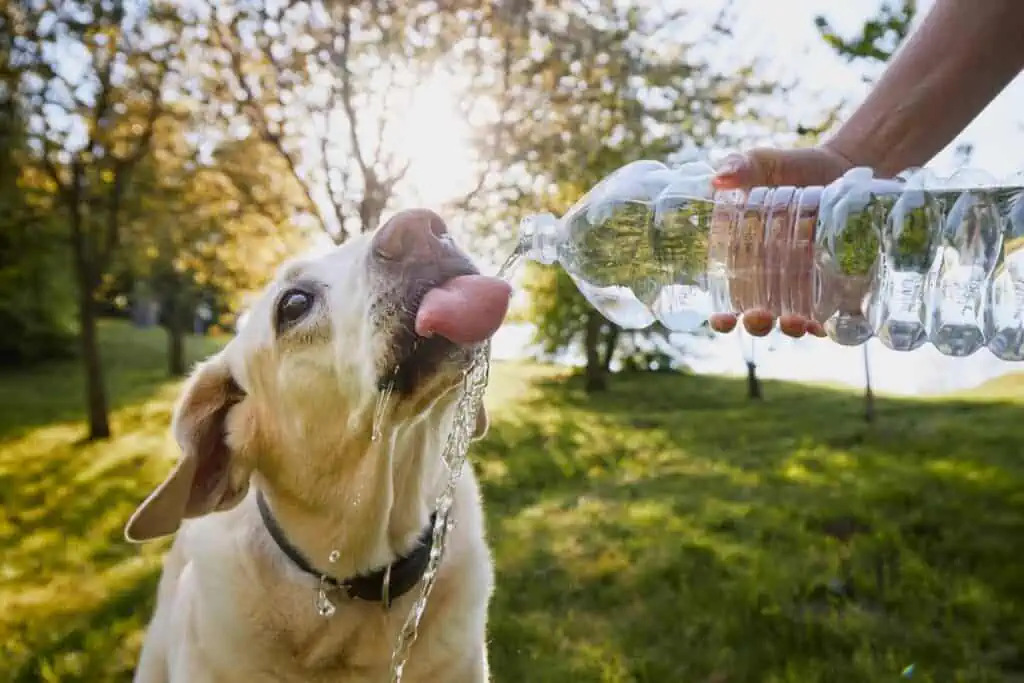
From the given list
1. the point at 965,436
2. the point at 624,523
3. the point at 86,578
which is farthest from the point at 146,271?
the point at 965,436

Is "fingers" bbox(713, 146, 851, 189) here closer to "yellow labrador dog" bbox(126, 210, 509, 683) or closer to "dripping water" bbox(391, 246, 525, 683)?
"dripping water" bbox(391, 246, 525, 683)

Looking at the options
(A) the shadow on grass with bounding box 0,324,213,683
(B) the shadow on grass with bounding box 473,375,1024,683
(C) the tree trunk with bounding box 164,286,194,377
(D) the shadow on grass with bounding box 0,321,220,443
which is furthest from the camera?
(C) the tree trunk with bounding box 164,286,194,377

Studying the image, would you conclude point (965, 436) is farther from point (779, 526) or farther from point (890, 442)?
point (779, 526)

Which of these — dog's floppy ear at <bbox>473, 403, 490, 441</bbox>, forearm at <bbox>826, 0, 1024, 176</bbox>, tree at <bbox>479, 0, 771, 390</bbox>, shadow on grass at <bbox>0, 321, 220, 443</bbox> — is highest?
tree at <bbox>479, 0, 771, 390</bbox>

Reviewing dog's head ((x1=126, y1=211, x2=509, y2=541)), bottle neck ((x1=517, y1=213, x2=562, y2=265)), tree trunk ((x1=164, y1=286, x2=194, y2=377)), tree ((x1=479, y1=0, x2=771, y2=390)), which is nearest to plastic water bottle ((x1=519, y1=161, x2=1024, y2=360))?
bottle neck ((x1=517, y1=213, x2=562, y2=265))

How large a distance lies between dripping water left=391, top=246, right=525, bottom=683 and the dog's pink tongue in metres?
0.26

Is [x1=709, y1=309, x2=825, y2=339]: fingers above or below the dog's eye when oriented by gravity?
below

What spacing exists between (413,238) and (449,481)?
34.8 inches

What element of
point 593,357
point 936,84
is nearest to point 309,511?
point 936,84

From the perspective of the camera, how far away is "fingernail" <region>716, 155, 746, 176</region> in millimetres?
2209

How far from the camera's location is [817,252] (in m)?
2.34

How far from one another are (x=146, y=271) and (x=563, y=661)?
1401 cm

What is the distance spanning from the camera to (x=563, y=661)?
4.11 metres

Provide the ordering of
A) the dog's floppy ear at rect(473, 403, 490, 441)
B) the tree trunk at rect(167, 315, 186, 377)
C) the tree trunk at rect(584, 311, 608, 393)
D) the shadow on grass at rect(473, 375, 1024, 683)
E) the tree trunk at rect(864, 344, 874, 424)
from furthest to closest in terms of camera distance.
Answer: the tree trunk at rect(167, 315, 186, 377) < the tree trunk at rect(584, 311, 608, 393) < the tree trunk at rect(864, 344, 874, 424) < the shadow on grass at rect(473, 375, 1024, 683) < the dog's floppy ear at rect(473, 403, 490, 441)
